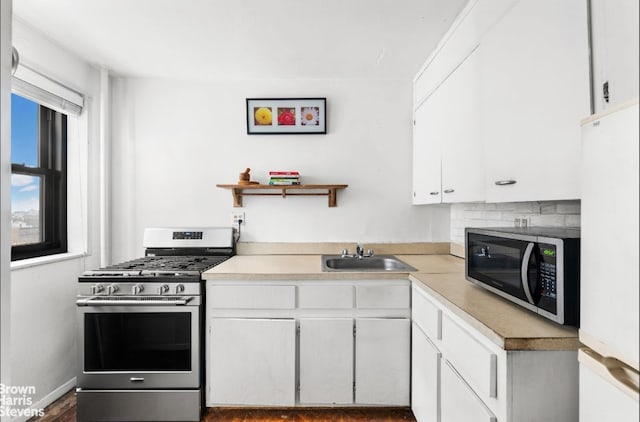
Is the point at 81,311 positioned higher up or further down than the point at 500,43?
further down

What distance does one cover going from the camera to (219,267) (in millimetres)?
2211

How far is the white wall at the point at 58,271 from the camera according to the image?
198 centimetres

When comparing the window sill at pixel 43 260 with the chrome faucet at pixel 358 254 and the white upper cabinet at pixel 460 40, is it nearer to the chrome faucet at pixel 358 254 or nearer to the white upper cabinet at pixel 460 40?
the chrome faucet at pixel 358 254

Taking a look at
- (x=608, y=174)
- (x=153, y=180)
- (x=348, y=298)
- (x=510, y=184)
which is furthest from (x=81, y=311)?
(x=608, y=174)

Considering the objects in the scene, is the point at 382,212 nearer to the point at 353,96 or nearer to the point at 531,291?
the point at 353,96

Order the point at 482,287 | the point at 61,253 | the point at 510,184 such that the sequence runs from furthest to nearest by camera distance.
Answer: the point at 61,253 → the point at 482,287 → the point at 510,184

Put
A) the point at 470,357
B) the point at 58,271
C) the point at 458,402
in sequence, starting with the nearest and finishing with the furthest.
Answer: the point at 470,357, the point at 458,402, the point at 58,271

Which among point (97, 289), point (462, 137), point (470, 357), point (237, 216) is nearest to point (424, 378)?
point (470, 357)

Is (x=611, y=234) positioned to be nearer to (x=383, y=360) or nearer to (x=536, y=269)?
(x=536, y=269)

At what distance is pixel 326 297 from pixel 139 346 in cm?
110

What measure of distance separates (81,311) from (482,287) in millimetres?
2130

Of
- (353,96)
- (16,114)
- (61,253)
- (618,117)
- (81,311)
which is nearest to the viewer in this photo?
(618,117)

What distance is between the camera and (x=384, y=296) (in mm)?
2051

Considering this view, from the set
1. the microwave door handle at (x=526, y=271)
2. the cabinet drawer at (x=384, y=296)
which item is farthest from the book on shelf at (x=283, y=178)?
the microwave door handle at (x=526, y=271)
